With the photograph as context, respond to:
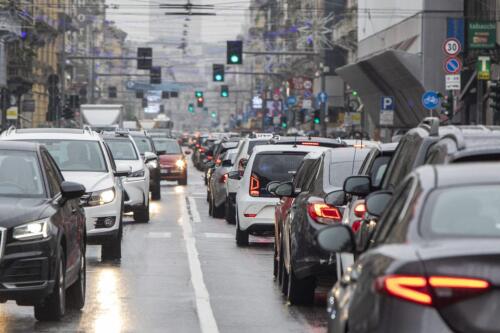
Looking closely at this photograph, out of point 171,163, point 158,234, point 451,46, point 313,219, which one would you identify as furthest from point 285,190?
point 171,163

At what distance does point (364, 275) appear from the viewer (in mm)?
6352

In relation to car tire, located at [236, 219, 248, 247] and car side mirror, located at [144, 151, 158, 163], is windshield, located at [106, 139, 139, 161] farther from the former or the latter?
car tire, located at [236, 219, 248, 247]

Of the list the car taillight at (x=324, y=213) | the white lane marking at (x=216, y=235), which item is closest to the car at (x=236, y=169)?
the white lane marking at (x=216, y=235)

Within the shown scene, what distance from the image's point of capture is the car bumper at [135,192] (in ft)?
91.0

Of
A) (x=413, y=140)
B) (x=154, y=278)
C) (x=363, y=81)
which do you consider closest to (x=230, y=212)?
(x=154, y=278)

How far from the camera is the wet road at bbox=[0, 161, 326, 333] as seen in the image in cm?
1254

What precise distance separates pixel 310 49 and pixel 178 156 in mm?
70025

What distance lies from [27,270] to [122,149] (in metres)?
18.5

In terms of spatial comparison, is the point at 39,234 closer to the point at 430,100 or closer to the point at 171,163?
the point at 430,100

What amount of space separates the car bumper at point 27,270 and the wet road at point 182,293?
500 mm

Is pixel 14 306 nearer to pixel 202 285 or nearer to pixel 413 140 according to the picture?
pixel 202 285

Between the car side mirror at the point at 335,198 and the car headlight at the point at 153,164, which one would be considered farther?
the car headlight at the point at 153,164

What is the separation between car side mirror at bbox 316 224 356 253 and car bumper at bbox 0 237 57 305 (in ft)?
15.7

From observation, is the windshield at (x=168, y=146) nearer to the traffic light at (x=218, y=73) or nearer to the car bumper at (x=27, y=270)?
the traffic light at (x=218, y=73)
